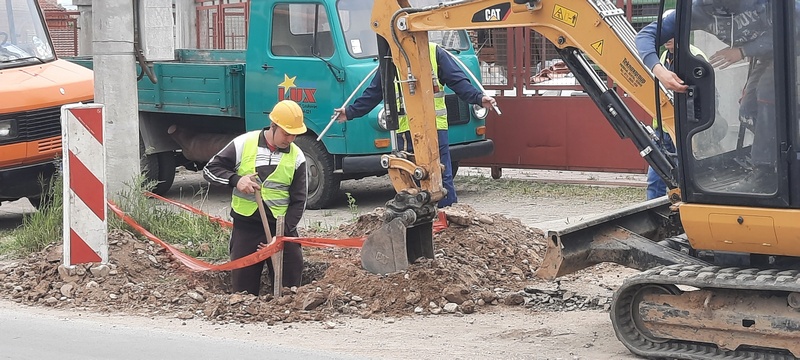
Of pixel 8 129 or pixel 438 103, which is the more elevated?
pixel 438 103

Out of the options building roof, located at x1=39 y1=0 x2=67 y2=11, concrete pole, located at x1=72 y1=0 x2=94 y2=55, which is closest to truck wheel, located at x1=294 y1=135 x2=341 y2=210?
concrete pole, located at x1=72 y1=0 x2=94 y2=55

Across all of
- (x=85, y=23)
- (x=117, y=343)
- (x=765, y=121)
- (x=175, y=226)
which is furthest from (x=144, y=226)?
(x=85, y=23)

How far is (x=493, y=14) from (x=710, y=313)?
2.32 m

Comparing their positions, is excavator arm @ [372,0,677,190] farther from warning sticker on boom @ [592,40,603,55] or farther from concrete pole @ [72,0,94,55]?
concrete pole @ [72,0,94,55]

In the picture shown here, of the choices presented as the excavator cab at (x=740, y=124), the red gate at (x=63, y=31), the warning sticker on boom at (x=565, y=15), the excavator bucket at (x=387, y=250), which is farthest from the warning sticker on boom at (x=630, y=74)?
the red gate at (x=63, y=31)

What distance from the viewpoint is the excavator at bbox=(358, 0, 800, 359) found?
20.6 ft

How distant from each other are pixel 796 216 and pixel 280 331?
10.3ft

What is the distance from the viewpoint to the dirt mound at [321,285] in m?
7.95

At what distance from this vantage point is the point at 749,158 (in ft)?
21.1

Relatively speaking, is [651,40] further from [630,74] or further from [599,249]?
[599,249]

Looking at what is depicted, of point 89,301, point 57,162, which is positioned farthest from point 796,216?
point 57,162

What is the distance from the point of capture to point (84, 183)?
851 centimetres

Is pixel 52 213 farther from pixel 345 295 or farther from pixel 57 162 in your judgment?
pixel 345 295

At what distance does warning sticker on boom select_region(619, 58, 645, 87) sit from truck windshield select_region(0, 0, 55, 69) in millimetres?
7292
